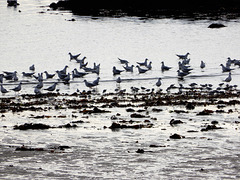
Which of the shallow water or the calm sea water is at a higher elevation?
the calm sea water

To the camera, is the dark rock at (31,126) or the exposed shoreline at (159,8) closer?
the dark rock at (31,126)

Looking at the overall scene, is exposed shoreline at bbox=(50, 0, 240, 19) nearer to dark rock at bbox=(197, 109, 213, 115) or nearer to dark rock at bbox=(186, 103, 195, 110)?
dark rock at bbox=(186, 103, 195, 110)

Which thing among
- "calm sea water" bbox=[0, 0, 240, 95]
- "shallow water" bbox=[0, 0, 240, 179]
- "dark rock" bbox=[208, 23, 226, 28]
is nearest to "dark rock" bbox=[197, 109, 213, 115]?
"shallow water" bbox=[0, 0, 240, 179]

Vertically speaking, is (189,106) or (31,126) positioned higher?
(189,106)

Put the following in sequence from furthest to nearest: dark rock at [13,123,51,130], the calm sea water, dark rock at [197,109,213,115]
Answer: the calm sea water
dark rock at [197,109,213,115]
dark rock at [13,123,51,130]

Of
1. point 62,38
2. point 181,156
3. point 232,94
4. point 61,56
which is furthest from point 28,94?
point 62,38

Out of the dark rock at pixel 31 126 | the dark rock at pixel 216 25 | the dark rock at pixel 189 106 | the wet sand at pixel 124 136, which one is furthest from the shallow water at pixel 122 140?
the dark rock at pixel 216 25

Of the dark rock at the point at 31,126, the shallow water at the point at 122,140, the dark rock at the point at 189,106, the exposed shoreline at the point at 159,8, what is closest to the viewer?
the shallow water at the point at 122,140

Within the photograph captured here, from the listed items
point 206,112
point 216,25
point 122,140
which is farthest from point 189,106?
point 216,25

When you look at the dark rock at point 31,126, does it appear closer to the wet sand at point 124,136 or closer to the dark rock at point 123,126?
the wet sand at point 124,136

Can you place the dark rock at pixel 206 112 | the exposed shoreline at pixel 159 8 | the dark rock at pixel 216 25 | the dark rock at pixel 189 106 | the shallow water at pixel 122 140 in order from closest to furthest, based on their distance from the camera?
the shallow water at pixel 122 140, the dark rock at pixel 206 112, the dark rock at pixel 189 106, the dark rock at pixel 216 25, the exposed shoreline at pixel 159 8

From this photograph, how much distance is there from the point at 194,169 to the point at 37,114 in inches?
364

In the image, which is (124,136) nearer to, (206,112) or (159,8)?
(206,112)

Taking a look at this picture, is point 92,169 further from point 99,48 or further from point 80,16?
point 80,16
